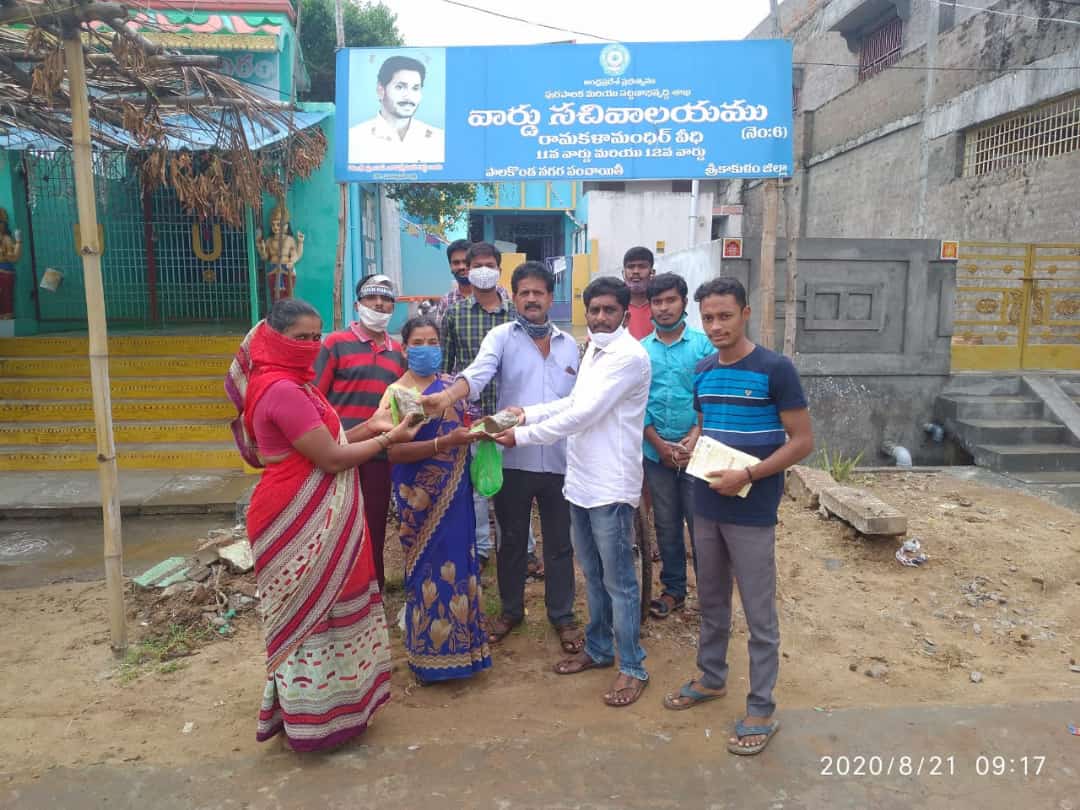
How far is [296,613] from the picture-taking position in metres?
2.57

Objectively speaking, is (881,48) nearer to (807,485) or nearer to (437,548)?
(807,485)

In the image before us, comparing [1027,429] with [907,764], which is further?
[1027,429]

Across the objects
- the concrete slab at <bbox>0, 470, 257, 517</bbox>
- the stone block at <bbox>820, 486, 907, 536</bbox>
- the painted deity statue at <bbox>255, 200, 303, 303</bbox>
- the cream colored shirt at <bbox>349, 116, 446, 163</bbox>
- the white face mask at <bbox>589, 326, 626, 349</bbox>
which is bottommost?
the concrete slab at <bbox>0, 470, 257, 517</bbox>

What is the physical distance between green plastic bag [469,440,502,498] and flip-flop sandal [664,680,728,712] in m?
1.15

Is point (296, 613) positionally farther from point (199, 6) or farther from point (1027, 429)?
point (199, 6)

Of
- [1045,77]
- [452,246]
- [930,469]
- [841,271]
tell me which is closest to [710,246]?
[841,271]

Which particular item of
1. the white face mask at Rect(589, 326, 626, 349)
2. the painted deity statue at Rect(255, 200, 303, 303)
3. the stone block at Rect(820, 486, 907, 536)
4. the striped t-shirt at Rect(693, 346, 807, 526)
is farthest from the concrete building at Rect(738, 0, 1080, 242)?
the painted deity statue at Rect(255, 200, 303, 303)

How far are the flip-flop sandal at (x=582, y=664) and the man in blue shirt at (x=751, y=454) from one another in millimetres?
734

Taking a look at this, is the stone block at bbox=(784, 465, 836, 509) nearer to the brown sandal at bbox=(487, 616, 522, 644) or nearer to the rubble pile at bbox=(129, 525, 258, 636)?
the brown sandal at bbox=(487, 616, 522, 644)

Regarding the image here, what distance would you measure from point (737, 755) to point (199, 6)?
33.3 ft

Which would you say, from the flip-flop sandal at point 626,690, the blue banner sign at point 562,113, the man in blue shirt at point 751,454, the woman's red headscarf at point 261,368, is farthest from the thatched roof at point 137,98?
the flip-flop sandal at point 626,690

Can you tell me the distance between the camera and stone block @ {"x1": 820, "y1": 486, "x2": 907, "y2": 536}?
470 centimetres

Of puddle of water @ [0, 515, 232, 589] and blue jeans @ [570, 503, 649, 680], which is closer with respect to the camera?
blue jeans @ [570, 503, 649, 680]

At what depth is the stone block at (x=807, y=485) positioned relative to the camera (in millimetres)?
5715
